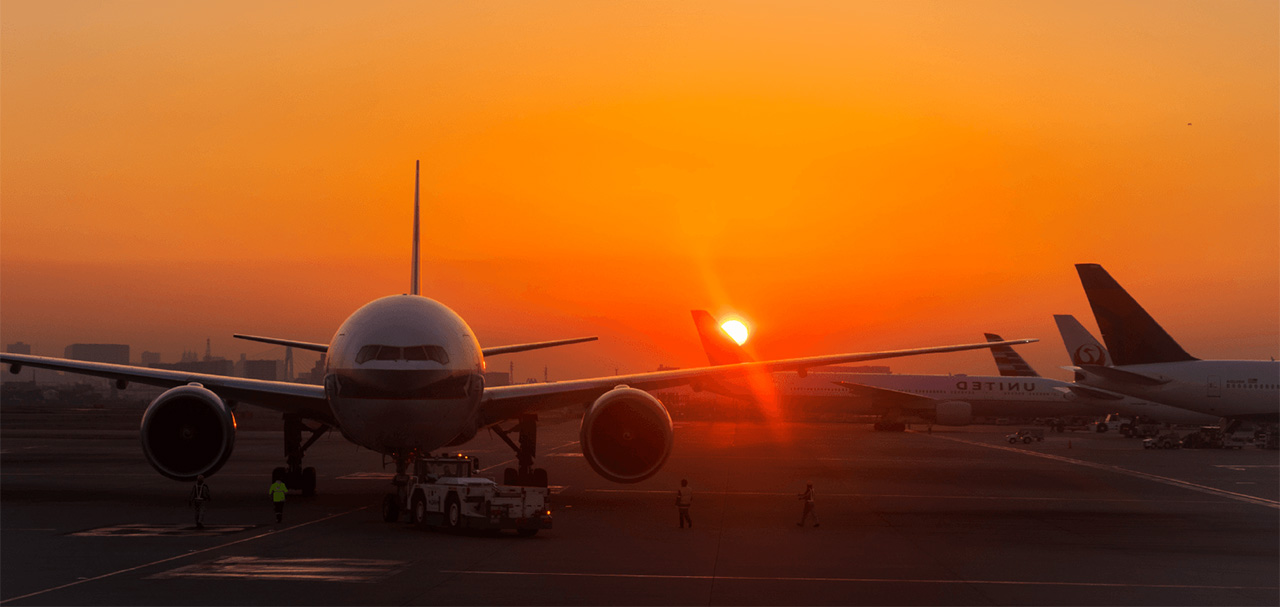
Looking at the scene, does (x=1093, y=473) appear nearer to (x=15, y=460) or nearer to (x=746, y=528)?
(x=746, y=528)

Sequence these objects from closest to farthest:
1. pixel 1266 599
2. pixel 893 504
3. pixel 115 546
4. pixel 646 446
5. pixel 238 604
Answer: pixel 238 604 < pixel 1266 599 < pixel 115 546 < pixel 646 446 < pixel 893 504

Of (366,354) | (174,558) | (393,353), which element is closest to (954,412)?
(393,353)

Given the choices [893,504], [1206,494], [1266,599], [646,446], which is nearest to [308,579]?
[646,446]

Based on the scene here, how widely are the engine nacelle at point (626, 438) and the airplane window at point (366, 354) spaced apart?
4.65 meters

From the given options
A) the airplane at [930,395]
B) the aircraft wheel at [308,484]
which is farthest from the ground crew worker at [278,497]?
the airplane at [930,395]

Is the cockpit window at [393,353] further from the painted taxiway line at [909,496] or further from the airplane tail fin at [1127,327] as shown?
→ the airplane tail fin at [1127,327]

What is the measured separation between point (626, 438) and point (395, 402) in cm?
513

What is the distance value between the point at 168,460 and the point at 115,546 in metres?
3.78

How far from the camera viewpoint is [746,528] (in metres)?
21.8

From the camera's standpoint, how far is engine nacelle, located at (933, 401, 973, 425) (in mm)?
75000

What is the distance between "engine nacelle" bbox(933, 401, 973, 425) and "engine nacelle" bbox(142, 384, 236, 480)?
2416 inches

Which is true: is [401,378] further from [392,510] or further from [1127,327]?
[1127,327]

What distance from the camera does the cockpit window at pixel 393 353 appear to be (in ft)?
67.8

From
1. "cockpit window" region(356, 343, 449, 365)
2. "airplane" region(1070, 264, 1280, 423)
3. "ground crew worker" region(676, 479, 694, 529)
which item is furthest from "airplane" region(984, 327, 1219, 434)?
"cockpit window" region(356, 343, 449, 365)
